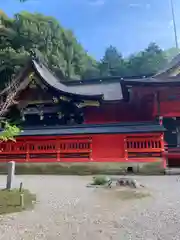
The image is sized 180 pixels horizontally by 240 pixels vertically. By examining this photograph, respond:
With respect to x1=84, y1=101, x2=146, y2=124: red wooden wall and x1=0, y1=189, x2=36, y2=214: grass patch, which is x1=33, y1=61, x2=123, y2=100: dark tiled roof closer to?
x1=84, y1=101, x2=146, y2=124: red wooden wall

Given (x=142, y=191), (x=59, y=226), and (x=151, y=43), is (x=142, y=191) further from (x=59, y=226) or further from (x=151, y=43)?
(x=151, y=43)

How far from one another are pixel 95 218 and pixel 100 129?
7.31m

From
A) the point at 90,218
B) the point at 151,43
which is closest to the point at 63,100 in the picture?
the point at 90,218

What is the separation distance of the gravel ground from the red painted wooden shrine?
414cm

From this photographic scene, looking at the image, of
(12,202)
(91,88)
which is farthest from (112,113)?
(12,202)

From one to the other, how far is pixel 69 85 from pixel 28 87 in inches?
217

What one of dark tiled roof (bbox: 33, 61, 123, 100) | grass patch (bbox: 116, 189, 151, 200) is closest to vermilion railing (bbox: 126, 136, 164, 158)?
grass patch (bbox: 116, 189, 151, 200)

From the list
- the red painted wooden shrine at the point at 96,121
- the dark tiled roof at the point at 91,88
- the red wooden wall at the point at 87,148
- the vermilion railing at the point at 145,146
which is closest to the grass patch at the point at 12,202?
the red painted wooden shrine at the point at 96,121

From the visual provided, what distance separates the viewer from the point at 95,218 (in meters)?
5.64

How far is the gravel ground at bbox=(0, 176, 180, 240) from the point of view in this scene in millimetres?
4793

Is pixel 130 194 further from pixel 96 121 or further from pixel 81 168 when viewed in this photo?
pixel 96 121

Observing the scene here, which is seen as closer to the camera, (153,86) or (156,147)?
(156,147)

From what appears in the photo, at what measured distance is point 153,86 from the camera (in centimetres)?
1335

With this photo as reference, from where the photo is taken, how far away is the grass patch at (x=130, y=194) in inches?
285
